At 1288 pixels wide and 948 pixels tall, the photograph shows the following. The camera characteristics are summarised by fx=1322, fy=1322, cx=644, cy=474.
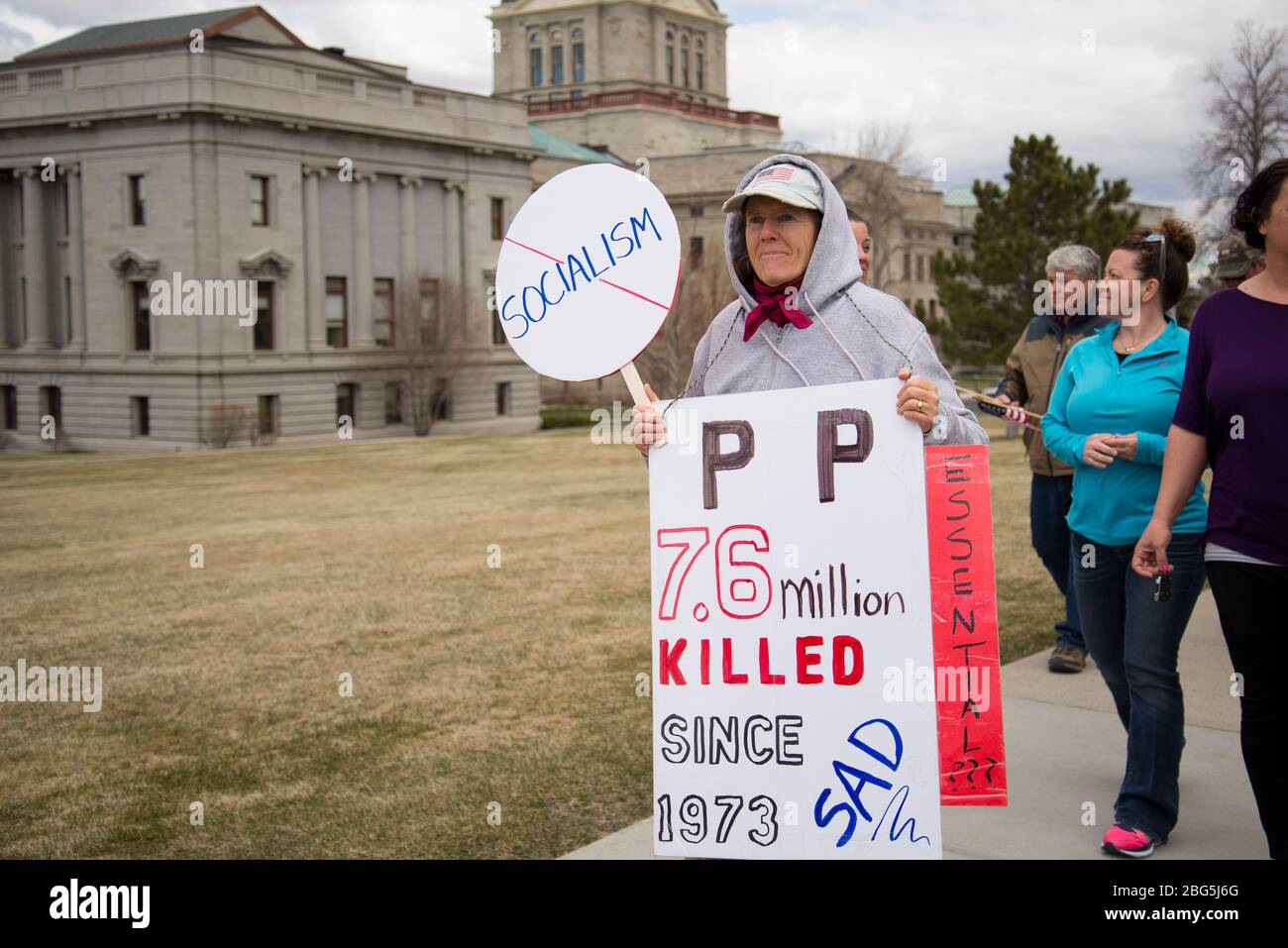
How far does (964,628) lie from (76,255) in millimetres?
52889

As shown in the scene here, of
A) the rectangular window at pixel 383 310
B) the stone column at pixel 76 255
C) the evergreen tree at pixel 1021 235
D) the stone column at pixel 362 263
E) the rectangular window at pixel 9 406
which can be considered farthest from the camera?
the rectangular window at pixel 383 310

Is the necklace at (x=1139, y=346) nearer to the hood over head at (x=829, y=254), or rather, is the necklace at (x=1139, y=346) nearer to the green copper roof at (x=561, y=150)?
the hood over head at (x=829, y=254)

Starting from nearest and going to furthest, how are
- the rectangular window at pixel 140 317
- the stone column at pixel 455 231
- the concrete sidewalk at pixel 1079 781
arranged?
1. the concrete sidewalk at pixel 1079 781
2. the rectangular window at pixel 140 317
3. the stone column at pixel 455 231

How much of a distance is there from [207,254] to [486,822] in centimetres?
4560

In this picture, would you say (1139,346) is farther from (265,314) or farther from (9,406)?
(9,406)

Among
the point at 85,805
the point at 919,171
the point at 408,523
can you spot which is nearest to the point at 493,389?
the point at 919,171

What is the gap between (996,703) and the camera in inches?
142

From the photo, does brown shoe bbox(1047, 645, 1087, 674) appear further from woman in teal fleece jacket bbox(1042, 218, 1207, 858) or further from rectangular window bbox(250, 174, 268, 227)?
rectangular window bbox(250, 174, 268, 227)

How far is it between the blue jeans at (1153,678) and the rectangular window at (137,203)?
48902mm

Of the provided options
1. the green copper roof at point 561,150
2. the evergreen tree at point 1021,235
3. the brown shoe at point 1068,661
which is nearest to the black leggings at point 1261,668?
the brown shoe at point 1068,661

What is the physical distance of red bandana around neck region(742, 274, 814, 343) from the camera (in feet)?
12.5

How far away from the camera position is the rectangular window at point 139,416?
48.6 meters

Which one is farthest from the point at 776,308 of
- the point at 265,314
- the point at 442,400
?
the point at 442,400

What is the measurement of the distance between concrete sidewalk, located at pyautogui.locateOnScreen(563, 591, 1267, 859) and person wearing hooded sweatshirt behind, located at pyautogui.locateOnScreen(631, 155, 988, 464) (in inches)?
79.0
